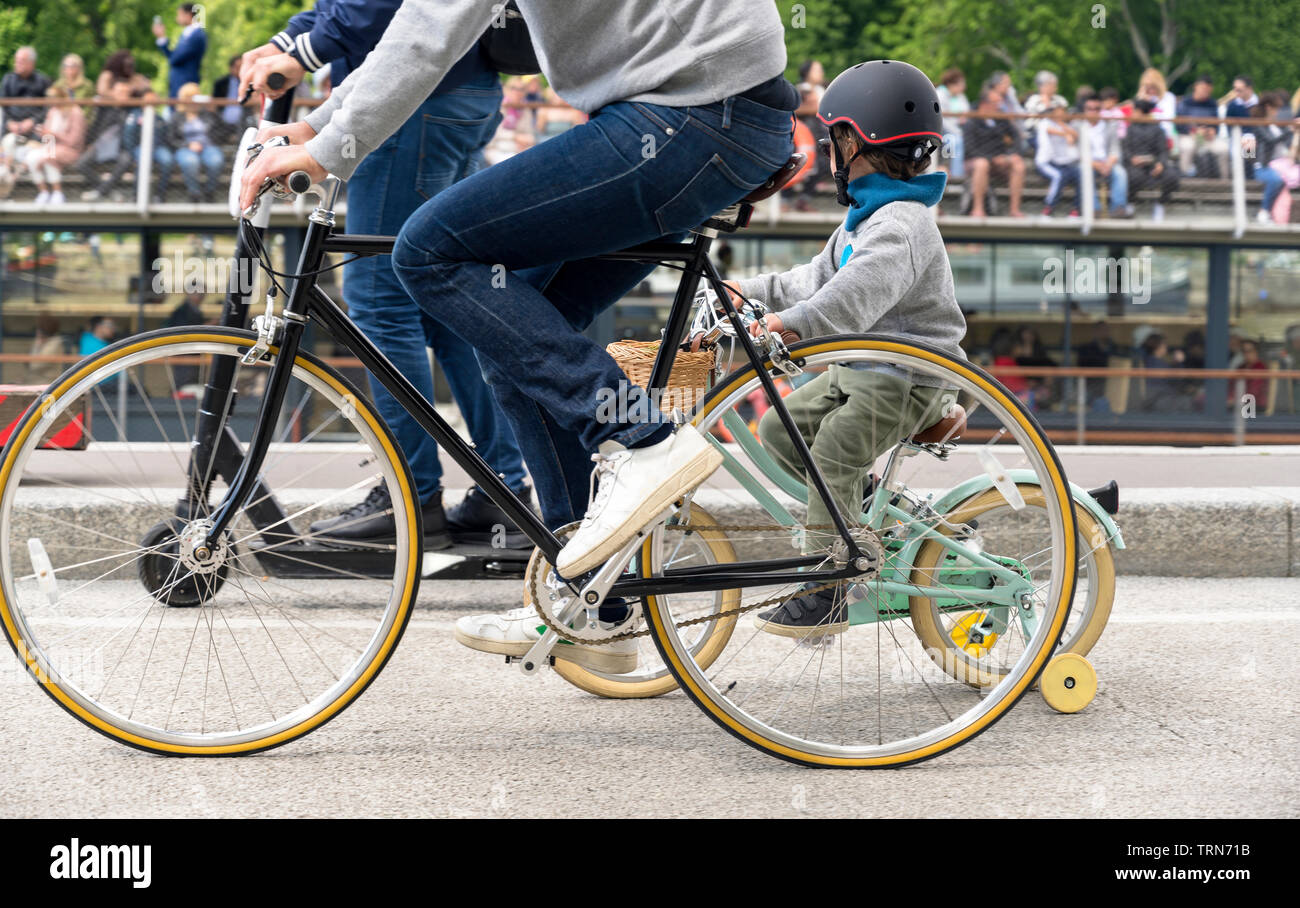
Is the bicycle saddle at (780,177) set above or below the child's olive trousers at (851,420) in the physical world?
above

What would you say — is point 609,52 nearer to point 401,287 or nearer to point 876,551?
point 876,551

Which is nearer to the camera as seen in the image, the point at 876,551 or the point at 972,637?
the point at 876,551

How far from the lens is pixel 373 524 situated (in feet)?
13.6

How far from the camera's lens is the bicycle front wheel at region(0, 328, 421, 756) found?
2951 millimetres

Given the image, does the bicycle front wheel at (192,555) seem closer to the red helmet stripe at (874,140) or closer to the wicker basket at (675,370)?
the wicker basket at (675,370)

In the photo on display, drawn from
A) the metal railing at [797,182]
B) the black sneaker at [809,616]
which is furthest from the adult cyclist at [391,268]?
the metal railing at [797,182]

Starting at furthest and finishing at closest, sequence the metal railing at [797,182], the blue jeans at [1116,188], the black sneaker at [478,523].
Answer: the blue jeans at [1116,188] → the metal railing at [797,182] → the black sneaker at [478,523]

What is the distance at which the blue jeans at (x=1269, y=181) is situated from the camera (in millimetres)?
16891

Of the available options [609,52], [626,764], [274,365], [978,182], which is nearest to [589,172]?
[609,52]

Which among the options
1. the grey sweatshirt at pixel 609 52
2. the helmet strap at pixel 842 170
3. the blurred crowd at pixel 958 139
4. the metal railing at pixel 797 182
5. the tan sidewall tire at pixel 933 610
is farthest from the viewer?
the metal railing at pixel 797 182

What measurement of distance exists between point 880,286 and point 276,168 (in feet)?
4.38
